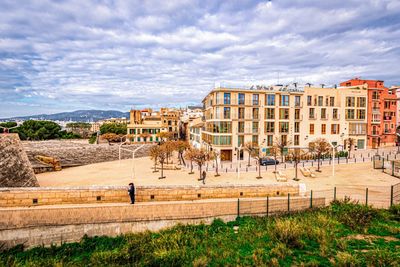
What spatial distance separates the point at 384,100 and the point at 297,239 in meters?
54.1

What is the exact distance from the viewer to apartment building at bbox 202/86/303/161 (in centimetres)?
3988

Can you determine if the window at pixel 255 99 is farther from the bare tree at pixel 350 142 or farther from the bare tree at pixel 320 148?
the bare tree at pixel 350 142

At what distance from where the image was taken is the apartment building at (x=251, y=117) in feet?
131

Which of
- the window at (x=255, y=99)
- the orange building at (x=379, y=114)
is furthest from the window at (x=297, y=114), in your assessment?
the orange building at (x=379, y=114)

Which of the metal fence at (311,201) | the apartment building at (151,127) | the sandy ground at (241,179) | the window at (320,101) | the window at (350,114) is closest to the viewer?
the metal fence at (311,201)

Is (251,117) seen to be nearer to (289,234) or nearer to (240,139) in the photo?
(240,139)

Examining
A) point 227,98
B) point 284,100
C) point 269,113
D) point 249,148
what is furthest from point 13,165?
point 284,100

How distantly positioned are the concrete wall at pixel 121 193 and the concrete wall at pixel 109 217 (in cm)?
69

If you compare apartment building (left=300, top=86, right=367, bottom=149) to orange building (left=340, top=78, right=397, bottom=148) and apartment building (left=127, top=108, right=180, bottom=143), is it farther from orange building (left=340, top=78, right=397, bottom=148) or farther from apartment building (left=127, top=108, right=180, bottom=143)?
apartment building (left=127, top=108, right=180, bottom=143)

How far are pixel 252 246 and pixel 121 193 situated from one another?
7.88 metres

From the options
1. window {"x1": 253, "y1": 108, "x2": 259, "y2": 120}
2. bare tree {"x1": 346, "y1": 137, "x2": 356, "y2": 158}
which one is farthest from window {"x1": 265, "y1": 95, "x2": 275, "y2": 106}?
bare tree {"x1": 346, "y1": 137, "x2": 356, "y2": 158}

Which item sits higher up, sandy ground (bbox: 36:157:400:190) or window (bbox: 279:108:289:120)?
window (bbox: 279:108:289:120)

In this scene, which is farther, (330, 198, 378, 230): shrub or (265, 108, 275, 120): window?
(265, 108, 275, 120): window

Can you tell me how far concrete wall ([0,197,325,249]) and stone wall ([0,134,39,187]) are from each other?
8602 mm
